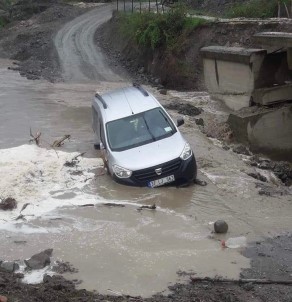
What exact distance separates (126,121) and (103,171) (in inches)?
53.7

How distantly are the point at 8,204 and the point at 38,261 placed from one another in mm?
3074

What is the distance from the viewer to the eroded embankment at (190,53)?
975 inches

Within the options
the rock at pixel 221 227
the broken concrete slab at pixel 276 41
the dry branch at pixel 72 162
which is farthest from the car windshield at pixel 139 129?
the broken concrete slab at pixel 276 41

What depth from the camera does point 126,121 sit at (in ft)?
45.4

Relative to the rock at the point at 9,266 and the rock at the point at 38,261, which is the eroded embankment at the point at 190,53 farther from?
the rock at the point at 9,266

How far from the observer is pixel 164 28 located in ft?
98.5

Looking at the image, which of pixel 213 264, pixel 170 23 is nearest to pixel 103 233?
pixel 213 264

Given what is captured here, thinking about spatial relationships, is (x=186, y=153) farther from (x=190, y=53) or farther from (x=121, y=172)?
(x=190, y=53)

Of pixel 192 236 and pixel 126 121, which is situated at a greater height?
pixel 126 121

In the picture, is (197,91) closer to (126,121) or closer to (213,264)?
(126,121)

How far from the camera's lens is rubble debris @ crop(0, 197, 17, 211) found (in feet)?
39.6

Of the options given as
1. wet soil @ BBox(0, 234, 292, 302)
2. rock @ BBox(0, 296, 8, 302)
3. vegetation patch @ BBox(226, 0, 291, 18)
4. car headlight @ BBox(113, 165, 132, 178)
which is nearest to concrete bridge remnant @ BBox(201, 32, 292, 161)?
car headlight @ BBox(113, 165, 132, 178)

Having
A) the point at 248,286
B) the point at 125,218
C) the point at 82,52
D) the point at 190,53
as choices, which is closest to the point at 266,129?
the point at 125,218

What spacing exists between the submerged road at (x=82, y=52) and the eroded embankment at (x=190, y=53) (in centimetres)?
157
